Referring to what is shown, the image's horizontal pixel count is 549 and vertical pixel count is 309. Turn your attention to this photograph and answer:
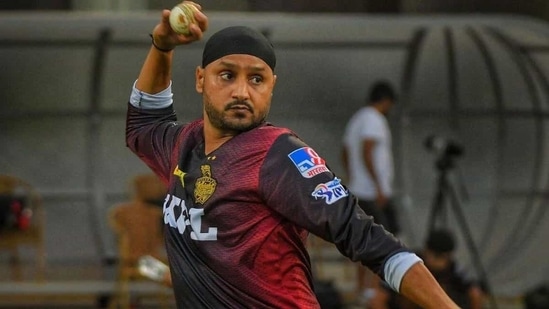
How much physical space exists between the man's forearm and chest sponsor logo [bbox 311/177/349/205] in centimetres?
25

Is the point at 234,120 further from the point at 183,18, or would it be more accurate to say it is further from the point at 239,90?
the point at 183,18

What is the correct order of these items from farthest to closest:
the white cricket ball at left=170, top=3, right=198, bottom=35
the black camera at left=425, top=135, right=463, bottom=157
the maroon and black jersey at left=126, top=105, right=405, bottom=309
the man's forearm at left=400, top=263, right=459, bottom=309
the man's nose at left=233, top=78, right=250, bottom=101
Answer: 1. the black camera at left=425, top=135, right=463, bottom=157
2. the white cricket ball at left=170, top=3, right=198, bottom=35
3. the man's nose at left=233, top=78, right=250, bottom=101
4. the maroon and black jersey at left=126, top=105, right=405, bottom=309
5. the man's forearm at left=400, top=263, right=459, bottom=309

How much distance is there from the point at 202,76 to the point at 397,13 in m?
6.80

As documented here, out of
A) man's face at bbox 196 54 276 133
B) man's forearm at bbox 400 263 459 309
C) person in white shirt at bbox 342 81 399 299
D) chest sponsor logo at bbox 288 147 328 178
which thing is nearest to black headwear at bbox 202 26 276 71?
man's face at bbox 196 54 276 133

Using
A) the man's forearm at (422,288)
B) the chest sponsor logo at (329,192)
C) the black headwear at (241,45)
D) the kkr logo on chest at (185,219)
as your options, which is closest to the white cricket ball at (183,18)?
the black headwear at (241,45)

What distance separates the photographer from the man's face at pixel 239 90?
129 inches

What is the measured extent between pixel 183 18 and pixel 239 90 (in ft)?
0.89

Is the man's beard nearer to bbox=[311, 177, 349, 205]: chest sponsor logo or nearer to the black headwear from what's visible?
the black headwear

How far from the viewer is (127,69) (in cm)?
1077

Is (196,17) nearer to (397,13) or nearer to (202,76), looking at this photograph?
(202,76)

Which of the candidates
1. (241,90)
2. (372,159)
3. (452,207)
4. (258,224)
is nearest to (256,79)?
(241,90)

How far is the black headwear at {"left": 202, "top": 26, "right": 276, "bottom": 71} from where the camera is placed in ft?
10.8

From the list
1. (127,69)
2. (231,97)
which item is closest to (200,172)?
(231,97)

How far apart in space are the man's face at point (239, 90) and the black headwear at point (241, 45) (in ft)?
0.04
